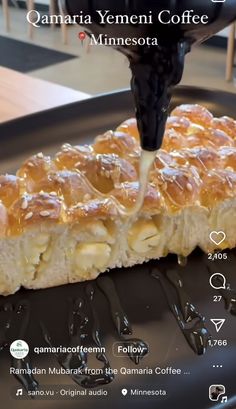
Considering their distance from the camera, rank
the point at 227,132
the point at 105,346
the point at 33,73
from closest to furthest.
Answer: the point at 105,346 < the point at 227,132 < the point at 33,73

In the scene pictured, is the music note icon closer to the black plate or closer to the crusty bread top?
the black plate

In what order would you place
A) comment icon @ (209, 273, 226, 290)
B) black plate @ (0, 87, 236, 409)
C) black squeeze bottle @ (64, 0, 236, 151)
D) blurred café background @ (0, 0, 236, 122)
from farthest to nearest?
blurred café background @ (0, 0, 236, 122)
comment icon @ (209, 273, 226, 290)
black plate @ (0, 87, 236, 409)
black squeeze bottle @ (64, 0, 236, 151)

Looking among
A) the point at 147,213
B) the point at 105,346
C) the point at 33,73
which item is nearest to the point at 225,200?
the point at 147,213

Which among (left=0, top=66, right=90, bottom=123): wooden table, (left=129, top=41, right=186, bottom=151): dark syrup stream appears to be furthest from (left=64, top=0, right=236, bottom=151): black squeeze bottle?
(left=0, top=66, right=90, bottom=123): wooden table

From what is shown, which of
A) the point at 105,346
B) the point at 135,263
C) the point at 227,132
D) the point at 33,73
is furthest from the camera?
the point at 33,73

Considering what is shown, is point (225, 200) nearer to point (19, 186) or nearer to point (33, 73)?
point (19, 186)

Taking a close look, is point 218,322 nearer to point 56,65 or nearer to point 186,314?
point 186,314
